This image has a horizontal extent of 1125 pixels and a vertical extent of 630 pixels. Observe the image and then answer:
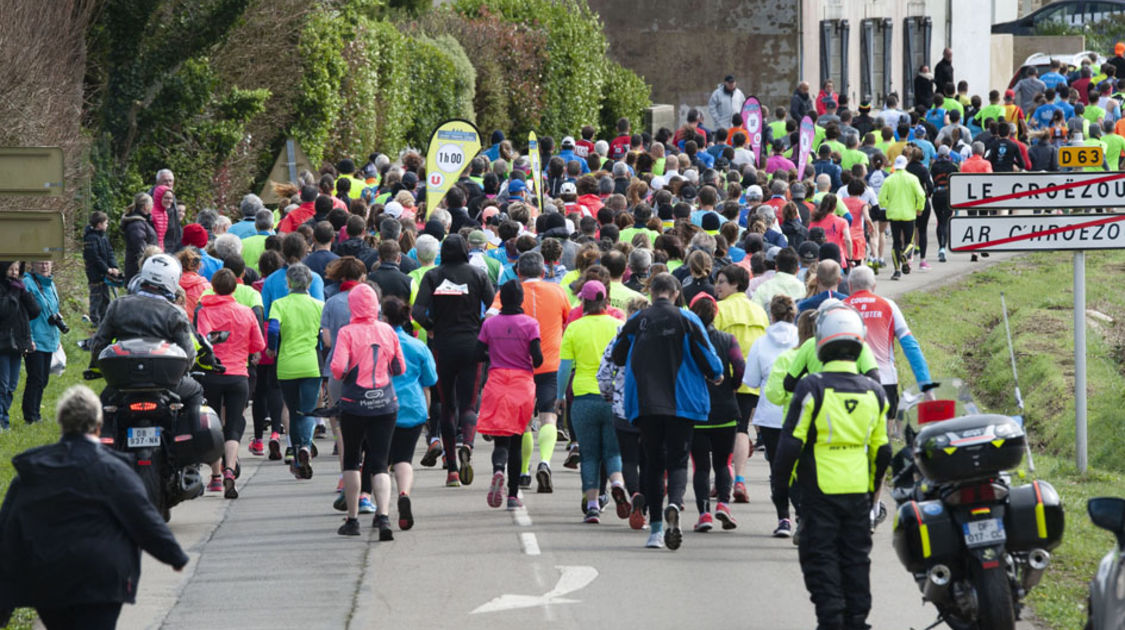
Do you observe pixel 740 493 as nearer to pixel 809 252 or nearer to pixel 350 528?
pixel 350 528

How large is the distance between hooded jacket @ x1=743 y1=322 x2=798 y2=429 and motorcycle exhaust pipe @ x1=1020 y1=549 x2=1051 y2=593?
3.70m

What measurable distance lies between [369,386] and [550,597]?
2.24 m

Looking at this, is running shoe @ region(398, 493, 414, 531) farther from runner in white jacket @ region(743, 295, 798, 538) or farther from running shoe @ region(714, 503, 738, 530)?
runner in white jacket @ region(743, 295, 798, 538)

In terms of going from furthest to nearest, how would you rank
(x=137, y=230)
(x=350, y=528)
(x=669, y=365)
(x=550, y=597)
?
(x=137, y=230) < (x=350, y=528) < (x=669, y=365) < (x=550, y=597)

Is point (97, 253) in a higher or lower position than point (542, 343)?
higher

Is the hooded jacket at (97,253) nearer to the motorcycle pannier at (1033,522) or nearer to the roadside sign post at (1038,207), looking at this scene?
the roadside sign post at (1038,207)

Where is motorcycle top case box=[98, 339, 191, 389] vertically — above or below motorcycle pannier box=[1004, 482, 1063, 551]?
above

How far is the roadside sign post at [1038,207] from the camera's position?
14.1 metres

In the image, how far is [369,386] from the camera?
11.9 metres

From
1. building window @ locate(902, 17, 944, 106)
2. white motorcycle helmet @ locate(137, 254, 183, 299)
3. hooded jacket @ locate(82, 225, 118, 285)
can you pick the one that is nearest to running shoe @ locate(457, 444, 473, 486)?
white motorcycle helmet @ locate(137, 254, 183, 299)

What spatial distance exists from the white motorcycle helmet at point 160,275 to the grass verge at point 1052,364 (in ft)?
18.9

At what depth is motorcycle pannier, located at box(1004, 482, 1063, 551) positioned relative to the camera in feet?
28.6

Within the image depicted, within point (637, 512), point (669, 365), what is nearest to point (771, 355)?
point (669, 365)

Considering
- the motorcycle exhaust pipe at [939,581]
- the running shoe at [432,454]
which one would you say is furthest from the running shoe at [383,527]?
the motorcycle exhaust pipe at [939,581]
